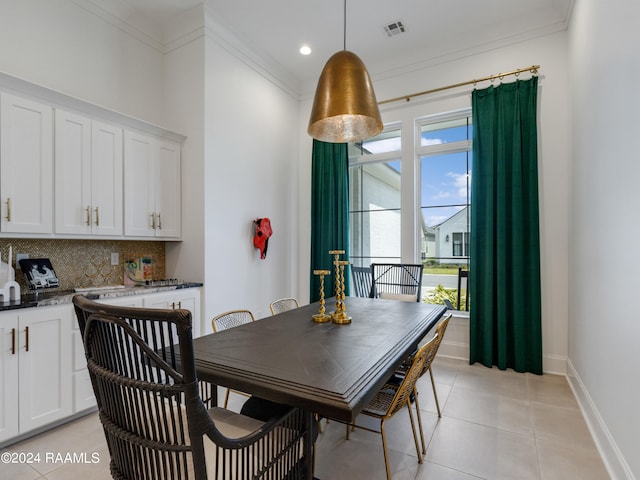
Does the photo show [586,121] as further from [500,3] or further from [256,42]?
[256,42]

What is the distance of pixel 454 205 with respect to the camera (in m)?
3.86

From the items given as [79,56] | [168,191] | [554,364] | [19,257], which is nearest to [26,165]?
[19,257]

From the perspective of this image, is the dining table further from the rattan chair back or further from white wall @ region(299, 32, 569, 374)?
white wall @ region(299, 32, 569, 374)

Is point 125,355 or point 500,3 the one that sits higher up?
point 500,3

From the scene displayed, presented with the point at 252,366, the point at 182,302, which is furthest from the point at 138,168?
the point at 252,366

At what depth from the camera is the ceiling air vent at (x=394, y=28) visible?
3.46m

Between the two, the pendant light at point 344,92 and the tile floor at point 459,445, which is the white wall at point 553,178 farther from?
the pendant light at point 344,92

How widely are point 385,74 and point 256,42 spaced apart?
5.31ft

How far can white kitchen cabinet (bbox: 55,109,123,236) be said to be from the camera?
2500mm

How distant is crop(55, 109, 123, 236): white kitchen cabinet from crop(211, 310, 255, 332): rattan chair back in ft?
4.49

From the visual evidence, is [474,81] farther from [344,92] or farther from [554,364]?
[554,364]

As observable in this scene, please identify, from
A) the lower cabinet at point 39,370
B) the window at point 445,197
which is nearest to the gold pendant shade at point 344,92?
the window at point 445,197

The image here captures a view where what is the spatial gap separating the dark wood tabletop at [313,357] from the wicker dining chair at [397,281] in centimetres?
115

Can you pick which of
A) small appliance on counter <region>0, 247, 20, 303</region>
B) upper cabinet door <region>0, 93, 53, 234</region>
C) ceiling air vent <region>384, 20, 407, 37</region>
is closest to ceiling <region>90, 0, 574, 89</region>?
ceiling air vent <region>384, 20, 407, 37</region>
